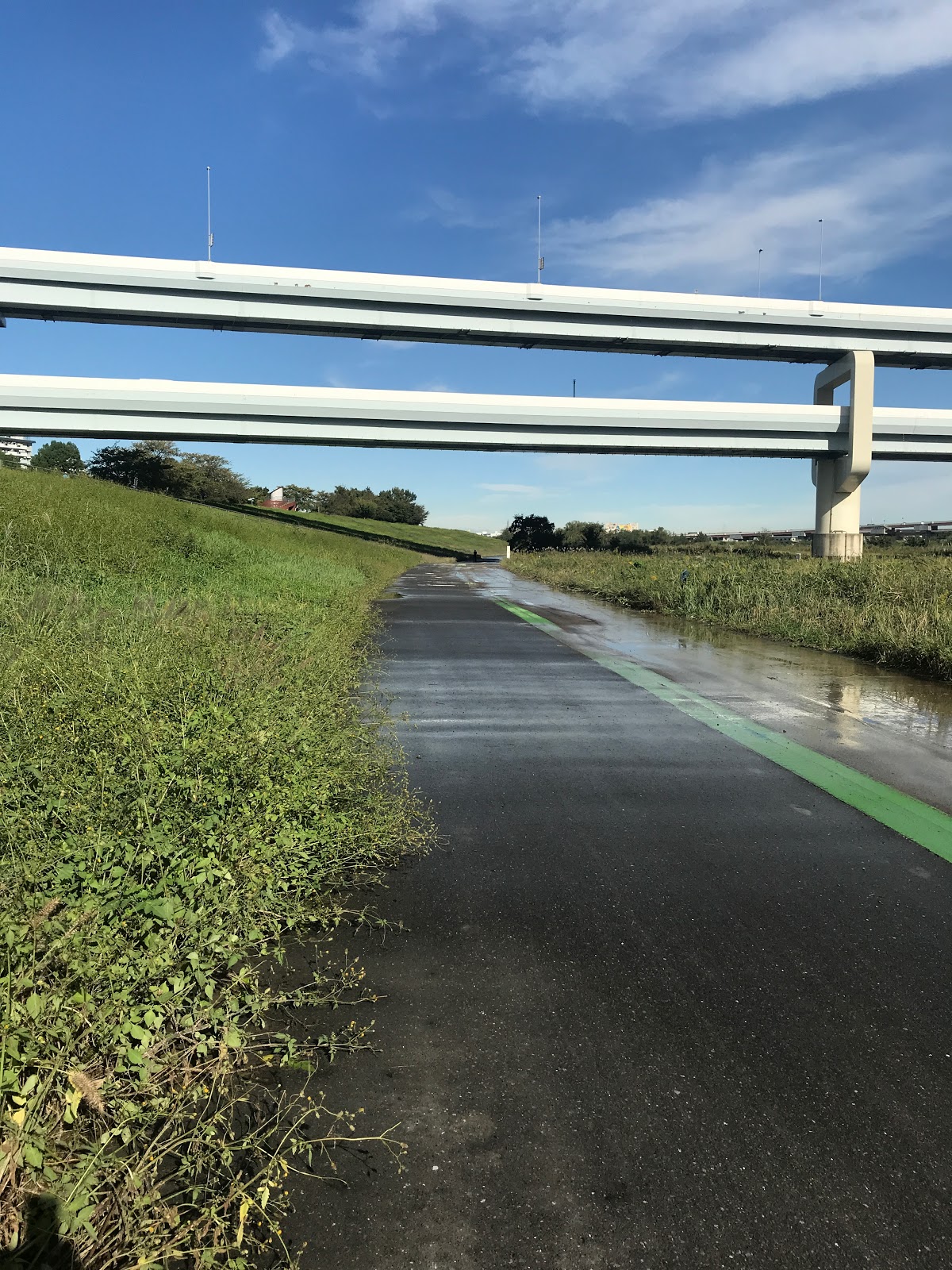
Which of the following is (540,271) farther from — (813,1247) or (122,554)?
(813,1247)

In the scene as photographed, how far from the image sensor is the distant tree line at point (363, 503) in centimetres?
11050

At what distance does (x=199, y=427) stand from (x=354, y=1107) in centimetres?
3969

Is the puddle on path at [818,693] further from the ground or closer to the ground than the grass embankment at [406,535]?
closer to the ground

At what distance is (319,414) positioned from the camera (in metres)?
38.5

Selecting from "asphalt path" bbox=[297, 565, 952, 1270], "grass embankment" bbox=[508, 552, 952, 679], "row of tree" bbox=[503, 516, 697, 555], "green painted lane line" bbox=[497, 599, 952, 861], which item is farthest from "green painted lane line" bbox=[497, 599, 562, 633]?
"row of tree" bbox=[503, 516, 697, 555]

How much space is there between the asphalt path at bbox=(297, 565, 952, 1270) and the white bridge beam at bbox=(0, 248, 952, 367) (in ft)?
128

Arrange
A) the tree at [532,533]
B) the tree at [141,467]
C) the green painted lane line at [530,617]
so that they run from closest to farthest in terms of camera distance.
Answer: the green painted lane line at [530,617] → the tree at [141,467] → the tree at [532,533]

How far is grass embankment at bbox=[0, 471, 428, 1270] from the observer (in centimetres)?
191

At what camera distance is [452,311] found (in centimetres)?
4100

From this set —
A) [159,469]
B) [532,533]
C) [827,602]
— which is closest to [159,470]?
[159,469]

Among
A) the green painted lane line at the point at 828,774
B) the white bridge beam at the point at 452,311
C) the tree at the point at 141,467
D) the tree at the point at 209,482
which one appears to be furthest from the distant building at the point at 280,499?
the green painted lane line at the point at 828,774

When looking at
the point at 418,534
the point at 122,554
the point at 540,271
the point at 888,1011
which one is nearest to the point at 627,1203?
the point at 888,1011

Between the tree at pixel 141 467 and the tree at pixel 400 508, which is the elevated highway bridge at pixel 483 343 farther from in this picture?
the tree at pixel 400 508

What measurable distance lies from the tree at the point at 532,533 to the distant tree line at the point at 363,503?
906 inches
